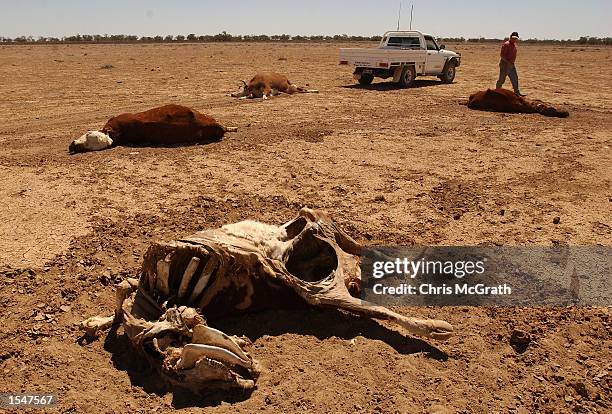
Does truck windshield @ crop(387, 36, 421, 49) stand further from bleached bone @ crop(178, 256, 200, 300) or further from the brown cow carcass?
bleached bone @ crop(178, 256, 200, 300)

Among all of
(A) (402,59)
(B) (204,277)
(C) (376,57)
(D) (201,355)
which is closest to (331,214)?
(B) (204,277)

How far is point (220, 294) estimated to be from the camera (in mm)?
3969

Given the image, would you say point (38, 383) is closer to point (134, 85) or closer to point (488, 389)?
point (488, 389)

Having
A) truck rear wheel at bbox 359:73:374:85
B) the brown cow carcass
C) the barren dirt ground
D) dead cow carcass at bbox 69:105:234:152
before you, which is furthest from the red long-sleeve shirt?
dead cow carcass at bbox 69:105:234:152

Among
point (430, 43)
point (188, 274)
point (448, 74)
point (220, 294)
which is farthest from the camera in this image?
point (448, 74)

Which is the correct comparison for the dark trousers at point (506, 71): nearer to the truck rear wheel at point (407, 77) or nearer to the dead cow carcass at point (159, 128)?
the truck rear wheel at point (407, 77)

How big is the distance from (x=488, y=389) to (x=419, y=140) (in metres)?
7.11

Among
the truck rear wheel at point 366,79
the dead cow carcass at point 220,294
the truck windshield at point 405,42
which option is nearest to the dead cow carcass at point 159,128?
the dead cow carcass at point 220,294

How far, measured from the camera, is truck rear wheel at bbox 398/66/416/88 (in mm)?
18328

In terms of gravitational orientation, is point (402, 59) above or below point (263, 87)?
above

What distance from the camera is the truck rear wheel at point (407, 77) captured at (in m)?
18.3

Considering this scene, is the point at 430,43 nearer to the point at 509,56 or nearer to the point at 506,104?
the point at 509,56

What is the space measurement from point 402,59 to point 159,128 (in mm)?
10879

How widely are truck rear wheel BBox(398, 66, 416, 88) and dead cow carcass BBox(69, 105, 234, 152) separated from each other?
10.3m
